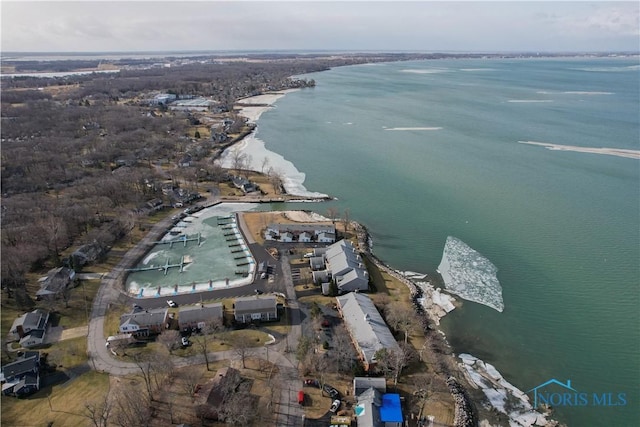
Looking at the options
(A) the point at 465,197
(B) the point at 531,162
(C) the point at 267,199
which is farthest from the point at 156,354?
(B) the point at 531,162

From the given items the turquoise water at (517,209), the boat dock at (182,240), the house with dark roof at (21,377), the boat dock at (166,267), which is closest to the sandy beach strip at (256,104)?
the turquoise water at (517,209)

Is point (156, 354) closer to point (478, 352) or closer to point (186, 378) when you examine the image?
point (186, 378)

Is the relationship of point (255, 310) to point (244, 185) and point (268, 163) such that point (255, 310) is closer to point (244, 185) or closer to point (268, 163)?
point (244, 185)

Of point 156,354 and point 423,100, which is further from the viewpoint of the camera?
point 423,100

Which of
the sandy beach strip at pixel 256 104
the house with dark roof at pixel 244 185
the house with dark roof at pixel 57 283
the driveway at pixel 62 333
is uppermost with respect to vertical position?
the sandy beach strip at pixel 256 104

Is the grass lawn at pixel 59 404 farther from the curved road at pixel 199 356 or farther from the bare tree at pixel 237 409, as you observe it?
the bare tree at pixel 237 409

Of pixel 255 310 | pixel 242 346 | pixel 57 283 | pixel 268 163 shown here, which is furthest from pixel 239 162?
pixel 242 346
